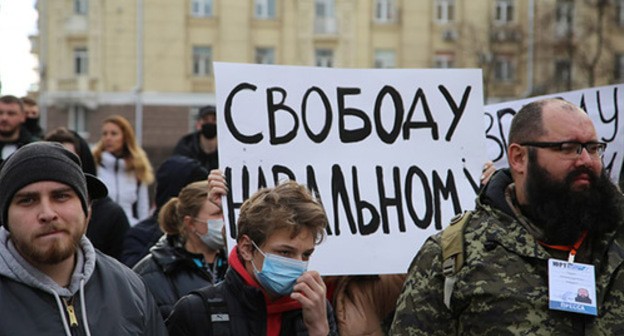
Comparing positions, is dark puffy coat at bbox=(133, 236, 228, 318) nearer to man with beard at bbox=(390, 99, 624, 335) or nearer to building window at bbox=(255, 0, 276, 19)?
man with beard at bbox=(390, 99, 624, 335)

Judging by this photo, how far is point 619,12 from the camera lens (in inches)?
2040

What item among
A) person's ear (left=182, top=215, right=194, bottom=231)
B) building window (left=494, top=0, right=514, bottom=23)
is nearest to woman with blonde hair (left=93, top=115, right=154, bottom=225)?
person's ear (left=182, top=215, right=194, bottom=231)

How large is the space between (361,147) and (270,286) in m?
1.28

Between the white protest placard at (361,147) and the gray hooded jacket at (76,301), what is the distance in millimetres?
1199

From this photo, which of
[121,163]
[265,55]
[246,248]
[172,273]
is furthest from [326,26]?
[246,248]

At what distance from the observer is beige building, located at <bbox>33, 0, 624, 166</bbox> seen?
49906mm

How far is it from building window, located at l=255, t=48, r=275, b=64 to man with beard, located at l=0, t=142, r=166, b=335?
4760 centimetres

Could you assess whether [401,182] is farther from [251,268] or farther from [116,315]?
[116,315]

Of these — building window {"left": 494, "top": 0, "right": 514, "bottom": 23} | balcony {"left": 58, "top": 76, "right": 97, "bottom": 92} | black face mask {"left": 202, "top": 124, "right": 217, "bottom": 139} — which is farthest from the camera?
building window {"left": 494, "top": 0, "right": 514, "bottom": 23}

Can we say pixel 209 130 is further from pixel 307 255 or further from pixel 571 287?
pixel 571 287

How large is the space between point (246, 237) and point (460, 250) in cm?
89

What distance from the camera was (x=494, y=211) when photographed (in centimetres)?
425

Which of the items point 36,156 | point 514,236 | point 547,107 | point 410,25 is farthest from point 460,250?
point 410,25

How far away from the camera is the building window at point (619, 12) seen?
→ 51406 millimetres
